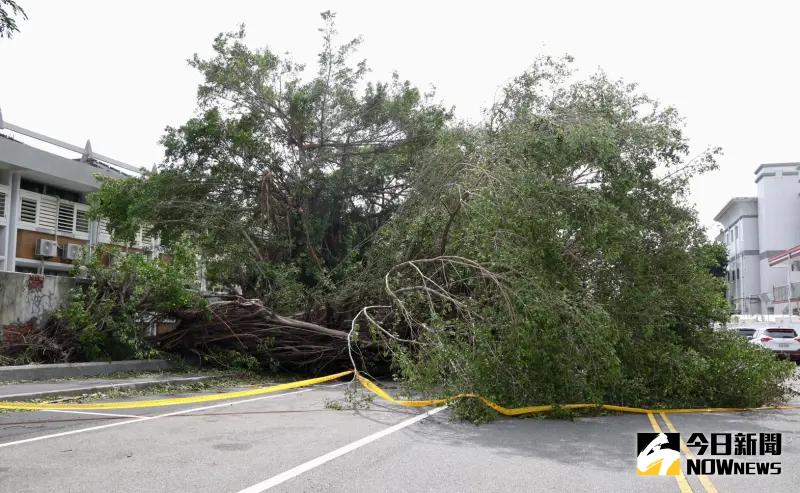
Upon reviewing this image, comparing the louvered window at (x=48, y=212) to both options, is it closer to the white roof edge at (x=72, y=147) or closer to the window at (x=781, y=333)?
the white roof edge at (x=72, y=147)

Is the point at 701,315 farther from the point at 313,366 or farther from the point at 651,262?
the point at 313,366

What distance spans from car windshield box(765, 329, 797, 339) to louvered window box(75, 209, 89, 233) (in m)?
27.8

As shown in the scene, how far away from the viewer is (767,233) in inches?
2256

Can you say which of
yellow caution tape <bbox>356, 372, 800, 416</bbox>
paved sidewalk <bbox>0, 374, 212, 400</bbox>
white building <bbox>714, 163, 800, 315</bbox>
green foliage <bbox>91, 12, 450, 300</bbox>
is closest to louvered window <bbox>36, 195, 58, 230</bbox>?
green foliage <bbox>91, 12, 450, 300</bbox>

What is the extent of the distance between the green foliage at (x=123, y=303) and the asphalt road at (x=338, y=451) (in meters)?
5.26

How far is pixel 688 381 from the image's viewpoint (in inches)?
429

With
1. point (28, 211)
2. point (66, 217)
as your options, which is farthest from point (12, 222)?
point (66, 217)

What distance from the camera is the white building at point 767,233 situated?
56312 millimetres

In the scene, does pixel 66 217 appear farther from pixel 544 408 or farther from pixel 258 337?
pixel 544 408

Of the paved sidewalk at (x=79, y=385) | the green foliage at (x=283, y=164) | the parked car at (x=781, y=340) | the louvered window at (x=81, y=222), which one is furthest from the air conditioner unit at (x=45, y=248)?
the parked car at (x=781, y=340)

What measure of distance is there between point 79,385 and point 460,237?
7.35 m

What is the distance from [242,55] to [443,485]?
16.5m

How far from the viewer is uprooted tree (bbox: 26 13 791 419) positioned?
34.1ft

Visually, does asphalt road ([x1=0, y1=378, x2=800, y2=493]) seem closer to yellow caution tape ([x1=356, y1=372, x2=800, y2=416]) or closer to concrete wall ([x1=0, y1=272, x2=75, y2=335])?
yellow caution tape ([x1=356, y1=372, x2=800, y2=416])
